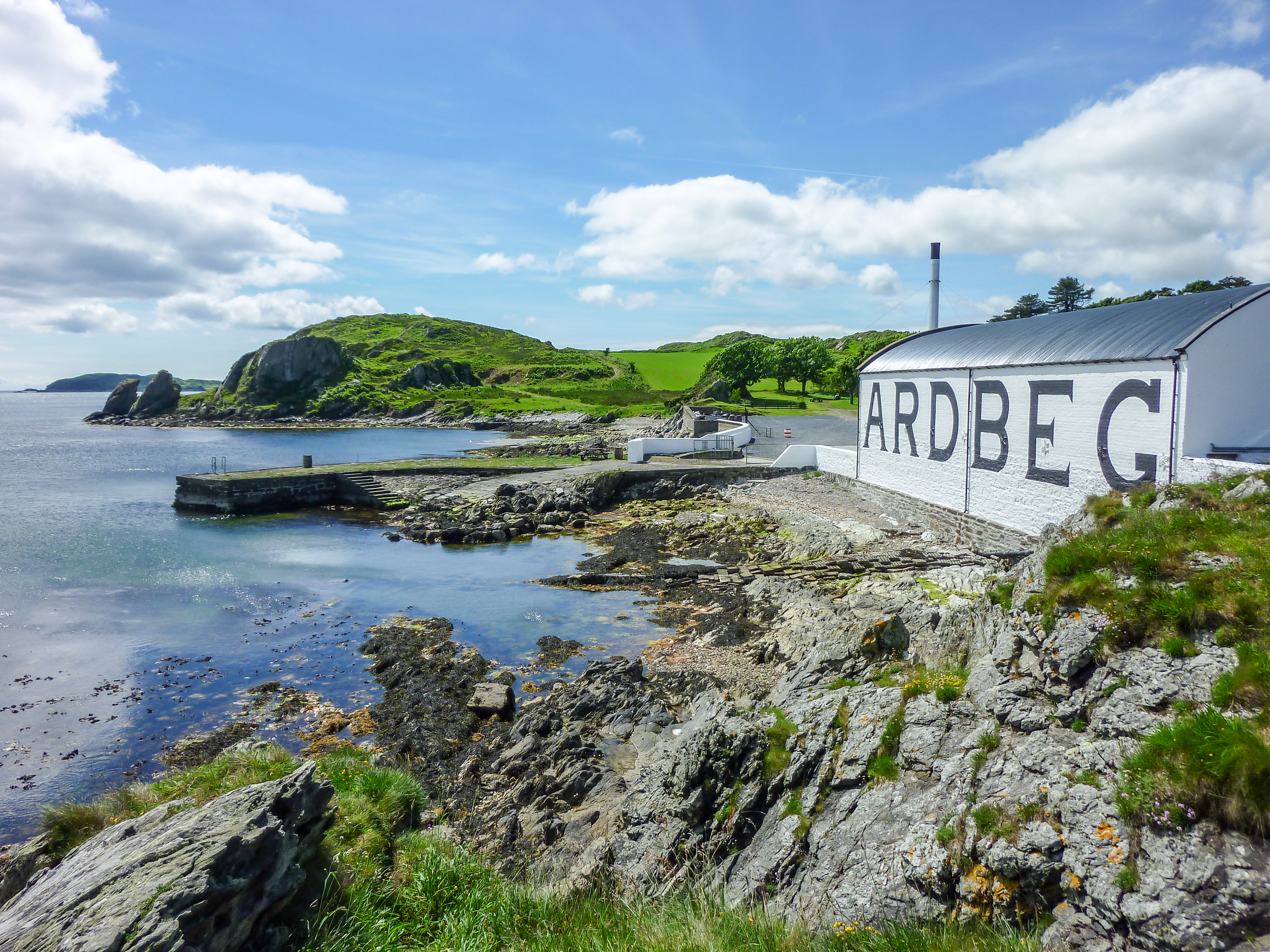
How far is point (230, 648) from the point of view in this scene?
19.7m

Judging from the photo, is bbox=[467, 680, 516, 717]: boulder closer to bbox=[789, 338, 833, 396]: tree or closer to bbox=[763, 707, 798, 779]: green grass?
bbox=[763, 707, 798, 779]: green grass

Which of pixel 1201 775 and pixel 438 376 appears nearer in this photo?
pixel 1201 775

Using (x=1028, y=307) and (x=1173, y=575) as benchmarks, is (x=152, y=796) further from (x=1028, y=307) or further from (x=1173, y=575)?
(x=1028, y=307)

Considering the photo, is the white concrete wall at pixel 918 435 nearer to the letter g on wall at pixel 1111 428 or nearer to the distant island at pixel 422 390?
the letter g on wall at pixel 1111 428

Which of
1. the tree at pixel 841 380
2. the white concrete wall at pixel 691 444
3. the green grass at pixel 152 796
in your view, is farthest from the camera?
the tree at pixel 841 380

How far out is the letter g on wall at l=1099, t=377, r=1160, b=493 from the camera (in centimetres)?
1534

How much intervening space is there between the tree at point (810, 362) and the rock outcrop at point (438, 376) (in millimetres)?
77195

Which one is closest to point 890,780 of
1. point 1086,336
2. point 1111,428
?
point 1111,428

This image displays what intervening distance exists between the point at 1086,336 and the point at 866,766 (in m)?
16.1

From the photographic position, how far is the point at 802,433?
47844 mm

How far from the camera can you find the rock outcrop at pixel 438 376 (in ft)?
439

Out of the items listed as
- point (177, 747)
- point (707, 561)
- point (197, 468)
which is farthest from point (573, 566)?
point (197, 468)

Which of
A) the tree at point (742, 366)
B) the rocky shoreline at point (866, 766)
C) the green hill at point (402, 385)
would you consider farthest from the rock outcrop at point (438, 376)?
the rocky shoreline at point (866, 766)

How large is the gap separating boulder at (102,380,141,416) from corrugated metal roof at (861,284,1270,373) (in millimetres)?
153261
